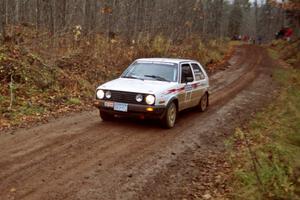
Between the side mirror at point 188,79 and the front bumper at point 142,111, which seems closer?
the front bumper at point 142,111

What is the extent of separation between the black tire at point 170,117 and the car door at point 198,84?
1.49 m

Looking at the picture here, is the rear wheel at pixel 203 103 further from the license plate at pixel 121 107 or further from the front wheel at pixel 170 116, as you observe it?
the license plate at pixel 121 107

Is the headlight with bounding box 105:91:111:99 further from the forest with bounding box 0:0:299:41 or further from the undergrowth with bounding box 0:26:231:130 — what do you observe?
the forest with bounding box 0:0:299:41

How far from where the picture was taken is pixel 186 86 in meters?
10.2

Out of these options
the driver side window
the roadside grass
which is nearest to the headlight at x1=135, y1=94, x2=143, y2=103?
the driver side window

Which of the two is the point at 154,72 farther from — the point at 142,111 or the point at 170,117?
the point at 142,111

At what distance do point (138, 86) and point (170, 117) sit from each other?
3.69ft

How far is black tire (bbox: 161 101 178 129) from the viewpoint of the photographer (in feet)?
30.1

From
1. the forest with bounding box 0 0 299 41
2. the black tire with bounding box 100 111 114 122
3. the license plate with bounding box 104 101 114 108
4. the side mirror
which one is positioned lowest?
the black tire with bounding box 100 111 114 122

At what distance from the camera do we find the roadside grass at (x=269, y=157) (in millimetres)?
5457

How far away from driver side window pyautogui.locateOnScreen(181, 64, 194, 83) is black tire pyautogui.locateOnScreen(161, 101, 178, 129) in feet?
3.06

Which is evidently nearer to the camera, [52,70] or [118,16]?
[52,70]

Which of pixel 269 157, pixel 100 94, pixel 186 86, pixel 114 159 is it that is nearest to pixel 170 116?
pixel 186 86

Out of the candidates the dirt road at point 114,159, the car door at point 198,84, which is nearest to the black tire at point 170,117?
the dirt road at point 114,159
